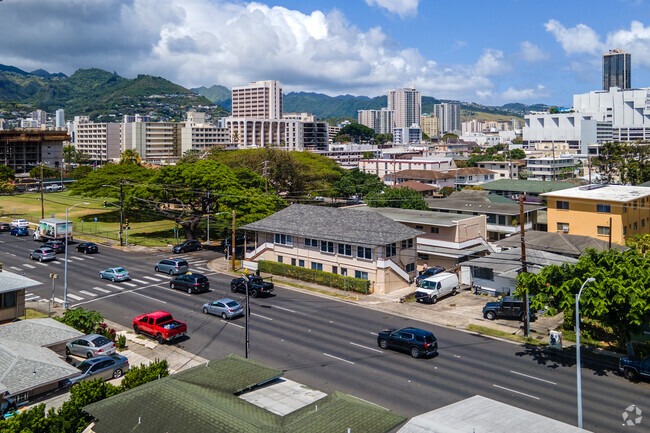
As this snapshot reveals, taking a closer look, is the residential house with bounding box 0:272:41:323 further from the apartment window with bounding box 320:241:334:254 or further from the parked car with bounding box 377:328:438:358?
the apartment window with bounding box 320:241:334:254

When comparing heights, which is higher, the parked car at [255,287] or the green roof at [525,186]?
the green roof at [525,186]

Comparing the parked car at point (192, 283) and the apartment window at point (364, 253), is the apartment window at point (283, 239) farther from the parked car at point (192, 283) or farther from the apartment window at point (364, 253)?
the parked car at point (192, 283)

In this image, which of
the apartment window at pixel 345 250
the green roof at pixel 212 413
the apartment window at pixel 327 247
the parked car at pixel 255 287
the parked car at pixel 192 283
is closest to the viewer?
the green roof at pixel 212 413

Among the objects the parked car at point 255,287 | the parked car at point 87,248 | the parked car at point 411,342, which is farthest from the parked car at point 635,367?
the parked car at point 87,248

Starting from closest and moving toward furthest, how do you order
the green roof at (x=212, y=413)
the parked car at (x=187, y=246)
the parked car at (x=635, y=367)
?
the green roof at (x=212, y=413) → the parked car at (x=635, y=367) → the parked car at (x=187, y=246)

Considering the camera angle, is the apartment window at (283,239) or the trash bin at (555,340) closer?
the trash bin at (555,340)

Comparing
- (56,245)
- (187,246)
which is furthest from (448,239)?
(56,245)

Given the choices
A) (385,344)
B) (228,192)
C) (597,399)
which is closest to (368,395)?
(385,344)
